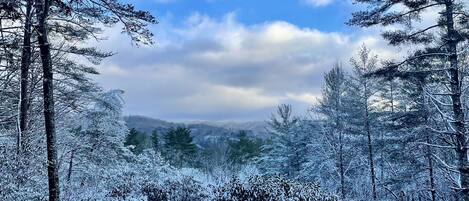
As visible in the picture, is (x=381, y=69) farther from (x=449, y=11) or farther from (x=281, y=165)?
(x=281, y=165)

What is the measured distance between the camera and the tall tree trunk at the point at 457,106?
1044 cm

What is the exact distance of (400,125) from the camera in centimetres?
2209

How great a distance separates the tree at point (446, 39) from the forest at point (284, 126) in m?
0.03

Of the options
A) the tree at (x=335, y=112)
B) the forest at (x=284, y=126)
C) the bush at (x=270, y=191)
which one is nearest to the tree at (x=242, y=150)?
the forest at (x=284, y=126)

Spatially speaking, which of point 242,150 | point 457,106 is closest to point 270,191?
point 457,106

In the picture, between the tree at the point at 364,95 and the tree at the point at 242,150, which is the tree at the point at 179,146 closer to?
the tree at the point at 242,150

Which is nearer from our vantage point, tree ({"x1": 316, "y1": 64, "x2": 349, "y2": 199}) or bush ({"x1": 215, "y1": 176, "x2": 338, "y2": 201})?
bush ({"x1": 215, "y1": 176, "x2": 338, "y2": 201})

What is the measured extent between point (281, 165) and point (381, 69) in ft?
66.9

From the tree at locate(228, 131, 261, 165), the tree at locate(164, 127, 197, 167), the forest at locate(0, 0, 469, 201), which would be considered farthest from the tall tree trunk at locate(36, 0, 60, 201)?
the tree at locate(164, 127, 197, 167)

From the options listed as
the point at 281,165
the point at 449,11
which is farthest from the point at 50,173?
the point at 281,165

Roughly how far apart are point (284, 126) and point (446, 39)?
67.2 ft

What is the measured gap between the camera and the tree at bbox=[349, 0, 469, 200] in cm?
1051

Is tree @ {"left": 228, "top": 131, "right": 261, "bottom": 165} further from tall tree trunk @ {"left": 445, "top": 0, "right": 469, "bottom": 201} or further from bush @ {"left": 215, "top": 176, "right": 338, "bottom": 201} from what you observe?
tall tree trunk @ {"left": 445, "top": 0, "right": 469, "bottom": 201}

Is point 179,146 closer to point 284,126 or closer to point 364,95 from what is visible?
point 284,126
